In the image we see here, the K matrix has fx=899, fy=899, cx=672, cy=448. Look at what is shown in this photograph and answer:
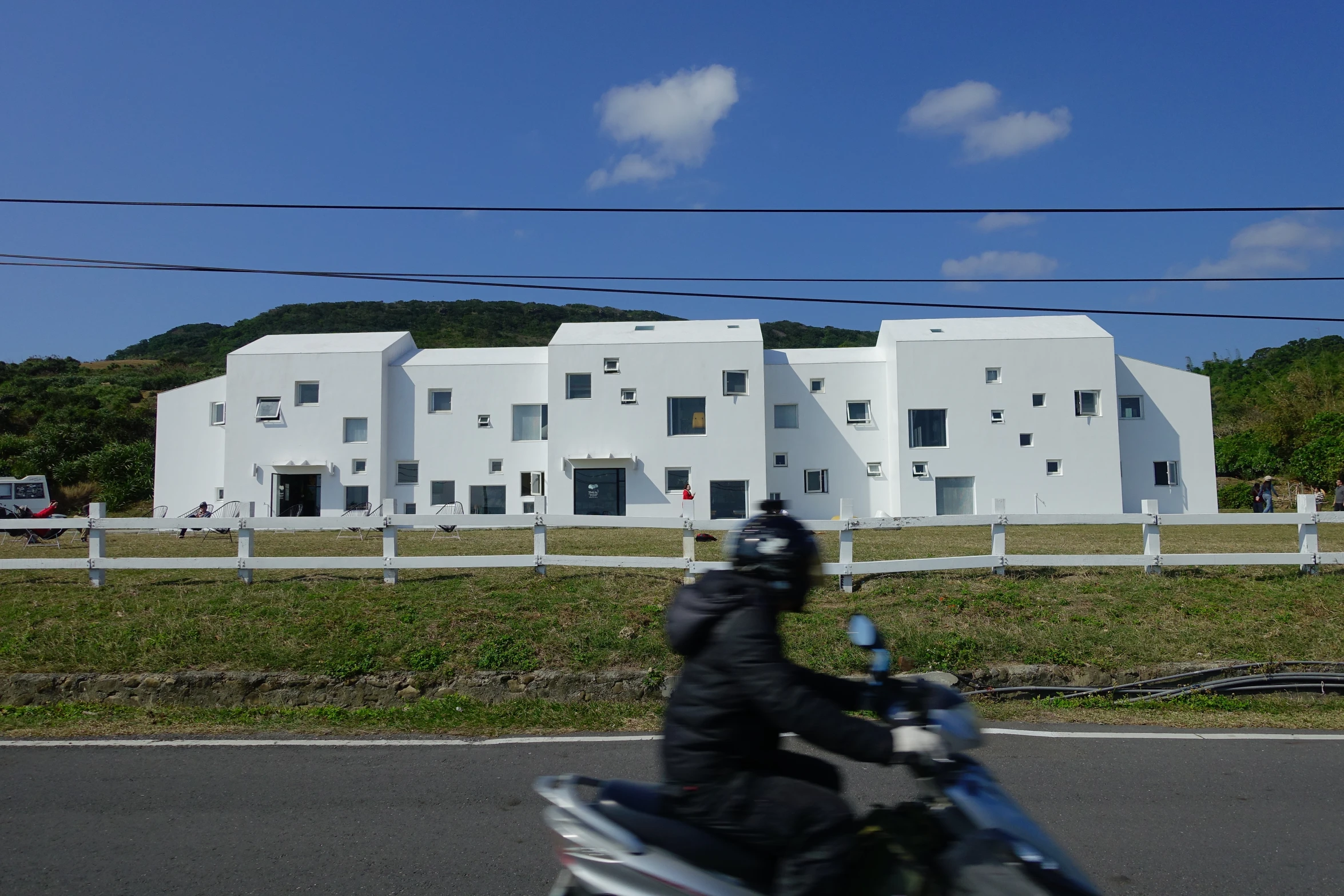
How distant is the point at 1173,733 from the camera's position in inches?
274

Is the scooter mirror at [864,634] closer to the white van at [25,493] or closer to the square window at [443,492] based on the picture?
the square window at [443,492]

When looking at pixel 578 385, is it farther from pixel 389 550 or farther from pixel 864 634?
pixel 864 634

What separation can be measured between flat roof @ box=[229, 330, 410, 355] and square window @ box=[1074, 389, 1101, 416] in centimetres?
2566

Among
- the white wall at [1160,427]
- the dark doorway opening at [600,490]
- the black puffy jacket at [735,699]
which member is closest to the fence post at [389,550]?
the black puffy jacket at [735,699]

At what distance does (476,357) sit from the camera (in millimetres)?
34969

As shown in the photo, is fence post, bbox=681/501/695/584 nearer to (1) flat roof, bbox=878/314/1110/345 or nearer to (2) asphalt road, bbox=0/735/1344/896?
(2) asphalt road, bbox=0/735/1344/896

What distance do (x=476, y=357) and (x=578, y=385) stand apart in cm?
447

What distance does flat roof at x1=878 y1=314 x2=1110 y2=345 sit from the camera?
3331 centimetres

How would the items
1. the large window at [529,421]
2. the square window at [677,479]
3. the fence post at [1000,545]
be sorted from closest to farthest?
the fence post at [1000,545] → the square window at [677,479] → the large window at [529,421]

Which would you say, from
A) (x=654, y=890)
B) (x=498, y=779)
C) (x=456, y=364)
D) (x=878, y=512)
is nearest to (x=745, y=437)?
(x=878, y=512)

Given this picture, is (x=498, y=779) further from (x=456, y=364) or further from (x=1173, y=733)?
(x=456, y=364)

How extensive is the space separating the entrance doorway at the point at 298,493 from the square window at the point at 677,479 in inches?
516

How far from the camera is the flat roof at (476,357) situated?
34.5 metres

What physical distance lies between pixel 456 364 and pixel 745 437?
37.5 ft
